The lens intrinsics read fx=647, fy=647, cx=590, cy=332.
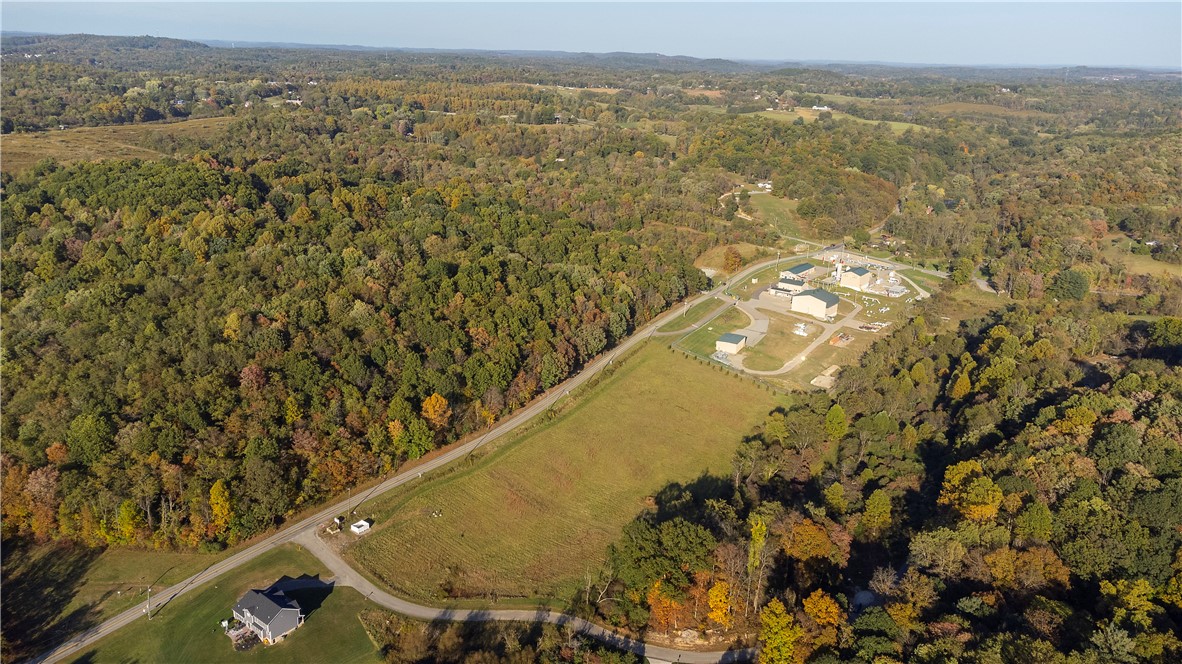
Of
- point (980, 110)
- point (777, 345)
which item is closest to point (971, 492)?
point (777, 345)

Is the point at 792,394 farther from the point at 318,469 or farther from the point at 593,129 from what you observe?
the point at 593,129

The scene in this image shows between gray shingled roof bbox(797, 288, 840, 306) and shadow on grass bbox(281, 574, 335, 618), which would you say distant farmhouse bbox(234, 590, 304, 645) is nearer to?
shadow on grass bbox(281, 574, 335, 618)

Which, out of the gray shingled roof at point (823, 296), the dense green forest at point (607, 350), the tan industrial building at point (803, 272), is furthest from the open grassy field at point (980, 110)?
the gray shingled roof at point (823, 296)

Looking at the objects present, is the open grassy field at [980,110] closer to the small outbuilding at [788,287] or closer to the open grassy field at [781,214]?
the open grassy field at [781,214]

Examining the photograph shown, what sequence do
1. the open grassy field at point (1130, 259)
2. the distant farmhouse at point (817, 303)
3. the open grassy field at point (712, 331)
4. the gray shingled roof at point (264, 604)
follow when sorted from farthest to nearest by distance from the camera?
1. the open grassy field at point (1130, 259)
2. the distant farmhouse at point (817, 303)
3. the open grassy field at point (712, 331)
4. the gray shingled roof at point (264, 604)

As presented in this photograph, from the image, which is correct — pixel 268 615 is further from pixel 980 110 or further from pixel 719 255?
pixel 980 110

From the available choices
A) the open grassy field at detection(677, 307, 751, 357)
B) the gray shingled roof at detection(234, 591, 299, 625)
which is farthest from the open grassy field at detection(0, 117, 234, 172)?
the open grassy field at detection(677, 307, 751, 357)

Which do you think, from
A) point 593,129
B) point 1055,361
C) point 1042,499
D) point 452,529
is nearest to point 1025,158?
point 593,129
